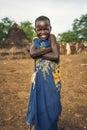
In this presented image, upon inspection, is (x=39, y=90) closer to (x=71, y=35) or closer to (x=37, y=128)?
(x=37, y=128)

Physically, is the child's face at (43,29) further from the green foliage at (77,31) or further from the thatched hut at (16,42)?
the green foliage at (77,31)

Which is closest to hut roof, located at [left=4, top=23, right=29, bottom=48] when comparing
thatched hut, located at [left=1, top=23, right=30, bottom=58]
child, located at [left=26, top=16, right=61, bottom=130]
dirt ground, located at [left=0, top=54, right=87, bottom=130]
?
thatched hut, located at [left=1, top=23, right=30, bottom=58]

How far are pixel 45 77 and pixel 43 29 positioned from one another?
24.4 inches

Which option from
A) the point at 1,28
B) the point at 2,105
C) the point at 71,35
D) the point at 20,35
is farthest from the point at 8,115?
the point at 71,35

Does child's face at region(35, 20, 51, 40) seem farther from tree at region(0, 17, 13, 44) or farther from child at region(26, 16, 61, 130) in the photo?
tree at region(0, 17, 13, 44)

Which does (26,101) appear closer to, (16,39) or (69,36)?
(16,39)

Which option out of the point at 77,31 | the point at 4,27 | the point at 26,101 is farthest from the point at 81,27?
the point at 26,101

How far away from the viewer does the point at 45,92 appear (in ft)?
11.3

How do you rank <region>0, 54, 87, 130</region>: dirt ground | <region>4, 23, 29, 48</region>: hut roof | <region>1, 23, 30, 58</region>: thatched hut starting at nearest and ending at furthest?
<region>0, 54, 87, 130</region>: dirt ground → <region>1, 23, 30, 58</region>: thatched hut → <region>4, 23, 29, 48</region>: hut roof

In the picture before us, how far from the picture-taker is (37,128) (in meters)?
3.57

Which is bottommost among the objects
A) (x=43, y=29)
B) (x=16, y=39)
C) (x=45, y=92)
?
(x=45, y=92)

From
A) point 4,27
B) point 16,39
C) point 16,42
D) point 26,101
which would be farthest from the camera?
point 4,27

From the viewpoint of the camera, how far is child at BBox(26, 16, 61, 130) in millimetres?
3447

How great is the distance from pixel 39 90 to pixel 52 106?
0.27 meters
